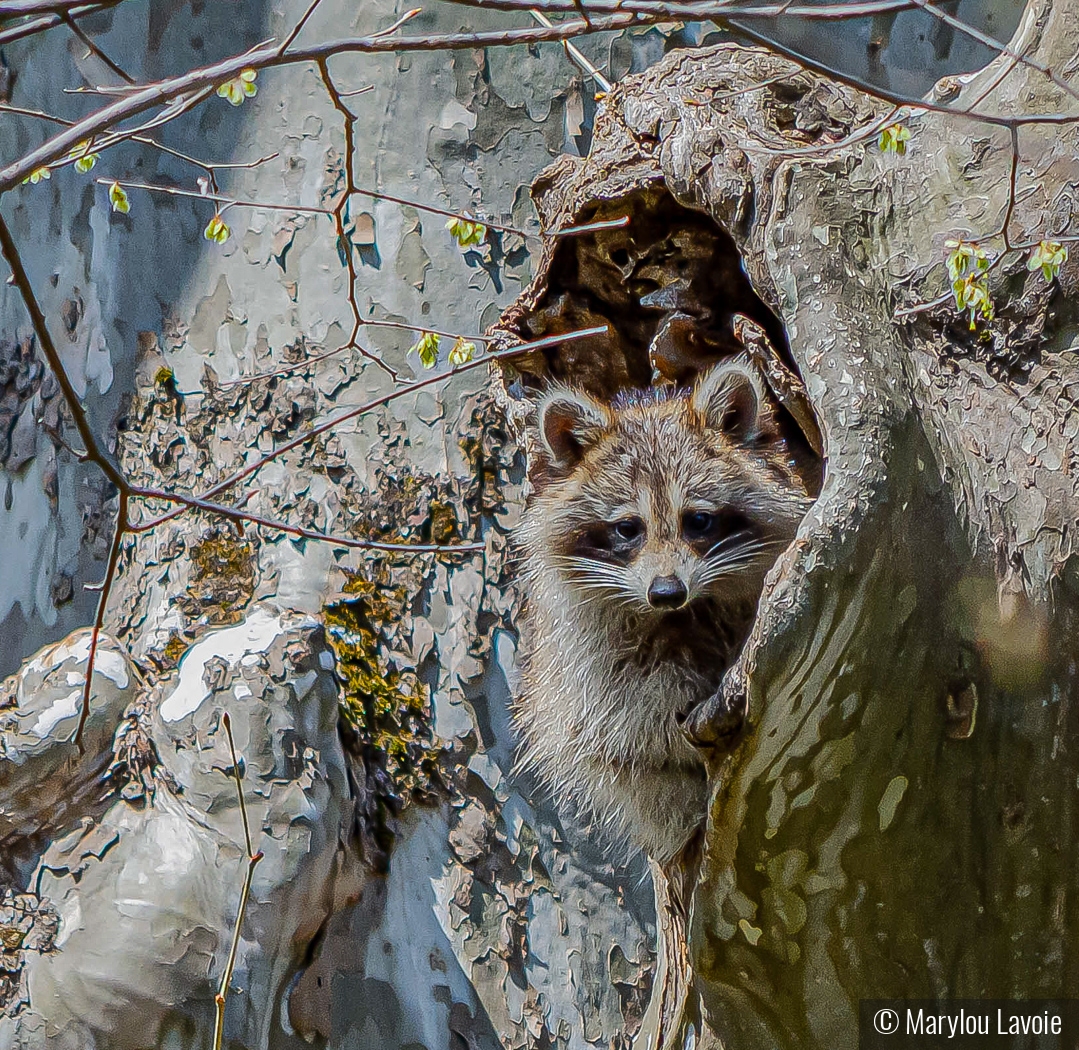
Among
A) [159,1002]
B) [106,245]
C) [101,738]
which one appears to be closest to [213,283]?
[106,245]

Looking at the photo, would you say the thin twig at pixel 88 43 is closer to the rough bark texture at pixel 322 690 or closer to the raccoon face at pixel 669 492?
the rough bark texture at pixel 322 690

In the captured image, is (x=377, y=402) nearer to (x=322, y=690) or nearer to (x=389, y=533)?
(x=389, y=533)

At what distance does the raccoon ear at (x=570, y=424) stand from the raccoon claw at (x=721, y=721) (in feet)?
2.92

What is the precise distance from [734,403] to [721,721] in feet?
2.88

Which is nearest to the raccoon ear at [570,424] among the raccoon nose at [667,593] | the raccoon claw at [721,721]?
the raccoon nose at [667,593]

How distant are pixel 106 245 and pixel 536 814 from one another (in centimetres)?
181

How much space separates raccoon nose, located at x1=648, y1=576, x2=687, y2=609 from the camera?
2012 mm

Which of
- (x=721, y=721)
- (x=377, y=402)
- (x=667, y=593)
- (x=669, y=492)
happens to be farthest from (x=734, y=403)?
(x=721, y=721)

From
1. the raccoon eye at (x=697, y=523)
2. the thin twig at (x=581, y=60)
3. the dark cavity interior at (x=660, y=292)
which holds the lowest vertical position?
the raccoon eye at (x=697, y=523)

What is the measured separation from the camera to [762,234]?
5.83ft

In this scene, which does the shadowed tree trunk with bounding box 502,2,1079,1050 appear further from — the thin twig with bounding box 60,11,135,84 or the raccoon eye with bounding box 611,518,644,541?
the thin twig with bounding box 60,11,135,84

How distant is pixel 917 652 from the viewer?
146cm

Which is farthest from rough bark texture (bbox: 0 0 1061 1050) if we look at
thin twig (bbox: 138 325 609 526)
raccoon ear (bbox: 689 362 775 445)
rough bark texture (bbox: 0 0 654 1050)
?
thin twig (bbox: 138 325 609 526)

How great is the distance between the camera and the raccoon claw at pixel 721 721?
1.58m
